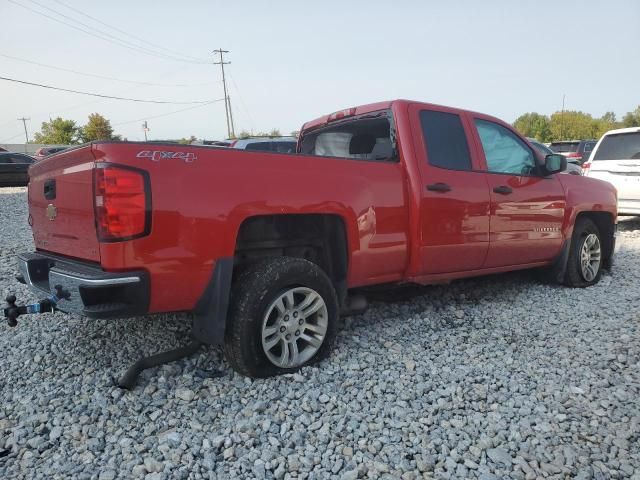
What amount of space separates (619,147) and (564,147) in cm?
1111

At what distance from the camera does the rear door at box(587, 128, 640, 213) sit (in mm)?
8383

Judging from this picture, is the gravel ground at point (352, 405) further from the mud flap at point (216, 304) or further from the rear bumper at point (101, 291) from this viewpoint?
the rear bumper at point (101, 291)

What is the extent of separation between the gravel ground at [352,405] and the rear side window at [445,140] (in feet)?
4.36

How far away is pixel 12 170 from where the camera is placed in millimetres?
17734

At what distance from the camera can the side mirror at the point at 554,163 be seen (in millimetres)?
4508

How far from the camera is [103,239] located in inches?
95.4

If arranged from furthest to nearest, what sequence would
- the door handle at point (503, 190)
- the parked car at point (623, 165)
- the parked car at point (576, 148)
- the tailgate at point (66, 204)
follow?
the parked car at point (576, 148) < the parked car at point (623, 165) < the door handle at point (503, 190) < the tailgate at point (66, 204)

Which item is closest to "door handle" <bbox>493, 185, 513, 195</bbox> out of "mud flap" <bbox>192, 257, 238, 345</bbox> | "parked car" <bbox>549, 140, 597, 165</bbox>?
"mud flap" <bbox>192, 257, 238, 345</bbox>

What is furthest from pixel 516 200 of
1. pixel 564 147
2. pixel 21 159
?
pixel 21 159

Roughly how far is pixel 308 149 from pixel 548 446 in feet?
10.8

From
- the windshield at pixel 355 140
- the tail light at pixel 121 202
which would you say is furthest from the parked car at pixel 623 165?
the tail light at pixel 121 202

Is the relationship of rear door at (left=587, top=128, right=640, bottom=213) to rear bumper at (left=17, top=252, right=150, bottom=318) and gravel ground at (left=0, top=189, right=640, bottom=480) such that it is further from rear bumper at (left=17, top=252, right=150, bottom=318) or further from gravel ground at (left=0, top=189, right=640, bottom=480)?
rear bumper at (left=17, top=252, right=150, bottom=318)

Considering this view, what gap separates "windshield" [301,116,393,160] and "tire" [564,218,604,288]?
8.56 feet

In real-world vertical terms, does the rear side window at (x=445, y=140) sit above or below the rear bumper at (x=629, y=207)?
above
